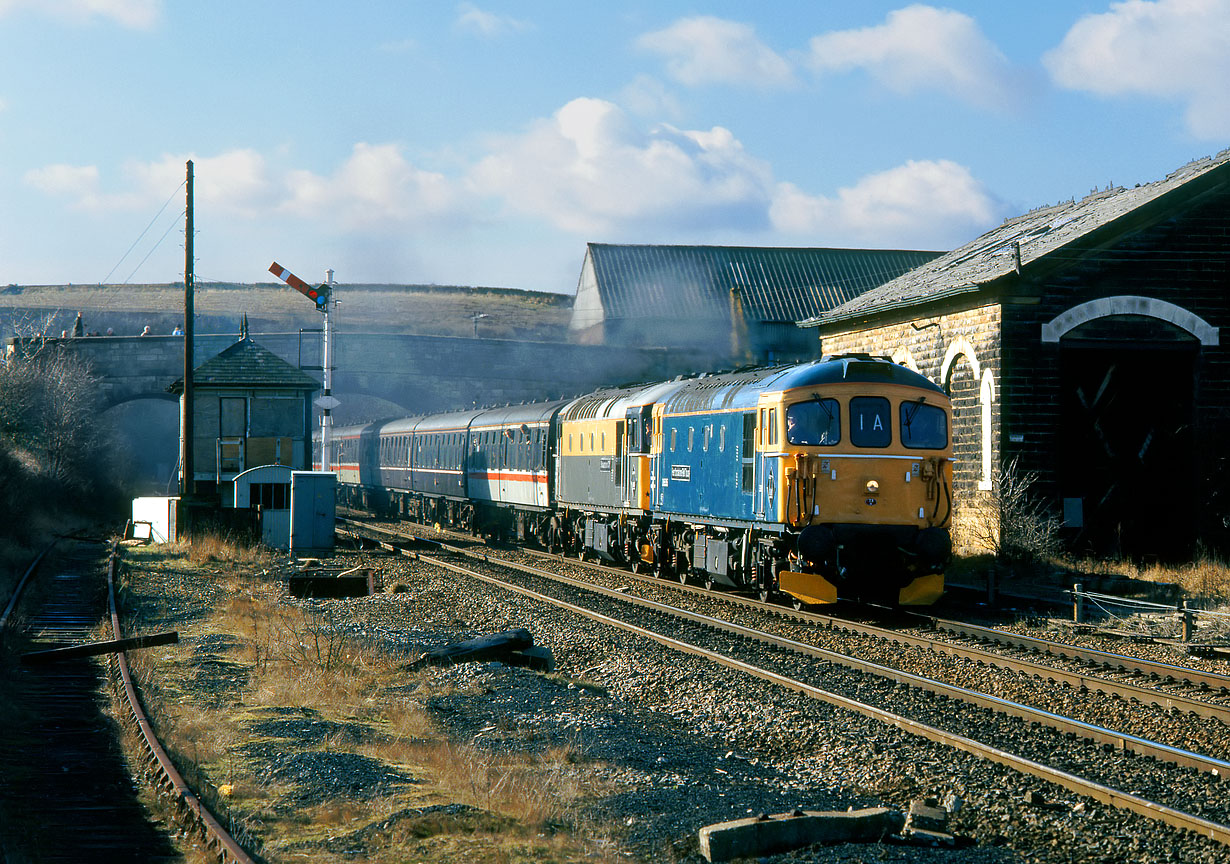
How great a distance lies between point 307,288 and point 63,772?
37179 millimetres

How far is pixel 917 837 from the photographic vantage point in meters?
7.08

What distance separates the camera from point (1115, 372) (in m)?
23.2

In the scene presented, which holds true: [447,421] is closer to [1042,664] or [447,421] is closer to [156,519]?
[156,519]

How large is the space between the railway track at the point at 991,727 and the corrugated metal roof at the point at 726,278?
43383 millimetres

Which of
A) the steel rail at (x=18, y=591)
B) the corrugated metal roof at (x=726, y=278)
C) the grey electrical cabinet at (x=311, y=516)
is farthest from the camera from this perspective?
the corrugated metal roof at (x=726, y=278)

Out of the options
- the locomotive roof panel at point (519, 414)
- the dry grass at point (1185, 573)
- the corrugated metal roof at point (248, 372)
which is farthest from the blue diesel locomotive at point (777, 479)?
the corrugated metal roof at point (248, 372)

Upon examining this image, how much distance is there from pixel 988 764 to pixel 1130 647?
6.19 metres

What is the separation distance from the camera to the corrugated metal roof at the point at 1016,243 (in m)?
22.8

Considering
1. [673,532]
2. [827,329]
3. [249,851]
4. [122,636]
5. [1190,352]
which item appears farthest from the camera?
[827,329]

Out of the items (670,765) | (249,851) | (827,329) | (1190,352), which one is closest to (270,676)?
(670,765)

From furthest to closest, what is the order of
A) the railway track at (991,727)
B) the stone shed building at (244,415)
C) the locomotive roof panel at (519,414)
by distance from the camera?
1. the stone shed building at (244,415)
2. the locomotive roof panel at (519,414)
3. the railway track at (991,727)

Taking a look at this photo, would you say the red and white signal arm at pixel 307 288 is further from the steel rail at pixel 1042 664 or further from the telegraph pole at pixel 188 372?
the steel rail at pixel 1042 664

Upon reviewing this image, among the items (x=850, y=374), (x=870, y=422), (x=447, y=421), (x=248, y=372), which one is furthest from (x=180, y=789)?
(x=447, y=421)

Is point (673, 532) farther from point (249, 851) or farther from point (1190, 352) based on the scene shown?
point (249, 851)
